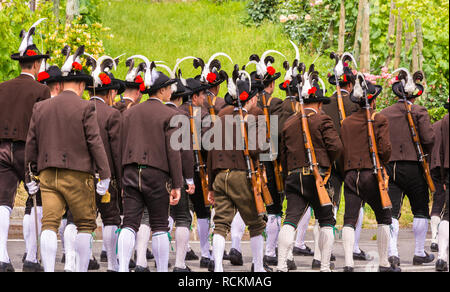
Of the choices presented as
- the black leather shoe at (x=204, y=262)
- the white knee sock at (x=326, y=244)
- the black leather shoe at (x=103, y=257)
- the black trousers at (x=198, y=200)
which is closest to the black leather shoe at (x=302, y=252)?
the black leather shoe at (x=204, y=262)

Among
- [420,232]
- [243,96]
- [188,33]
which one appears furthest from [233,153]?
[188,33]

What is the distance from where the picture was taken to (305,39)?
912 inches

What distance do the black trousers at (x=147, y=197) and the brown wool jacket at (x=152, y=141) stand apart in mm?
92

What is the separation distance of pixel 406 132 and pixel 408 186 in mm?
665

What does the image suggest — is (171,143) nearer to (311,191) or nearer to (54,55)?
(311,191)

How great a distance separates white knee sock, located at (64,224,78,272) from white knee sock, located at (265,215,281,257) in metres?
2.72

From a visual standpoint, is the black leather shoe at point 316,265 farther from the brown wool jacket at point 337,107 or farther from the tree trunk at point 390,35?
the tree trunk at point 390,35

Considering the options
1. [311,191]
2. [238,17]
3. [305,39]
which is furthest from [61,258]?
[238,17]

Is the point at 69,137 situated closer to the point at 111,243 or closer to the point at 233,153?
the point at 111,243

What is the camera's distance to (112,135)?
388 inches

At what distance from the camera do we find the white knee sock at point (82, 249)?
28.8 ft

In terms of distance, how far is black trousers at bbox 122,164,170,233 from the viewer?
352 inches

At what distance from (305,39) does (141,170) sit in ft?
48.5

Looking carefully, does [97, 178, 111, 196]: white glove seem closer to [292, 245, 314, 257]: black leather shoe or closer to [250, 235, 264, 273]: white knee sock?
[250, 235, 264, 273]: white knee sock
